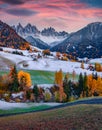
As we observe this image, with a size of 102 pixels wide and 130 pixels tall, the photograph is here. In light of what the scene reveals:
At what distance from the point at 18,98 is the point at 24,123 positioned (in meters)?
118

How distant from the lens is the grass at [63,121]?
48.6m

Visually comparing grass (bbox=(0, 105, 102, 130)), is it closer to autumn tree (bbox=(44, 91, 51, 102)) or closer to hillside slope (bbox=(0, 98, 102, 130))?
hillside slope (bbox=(0, 98, 102, 130))

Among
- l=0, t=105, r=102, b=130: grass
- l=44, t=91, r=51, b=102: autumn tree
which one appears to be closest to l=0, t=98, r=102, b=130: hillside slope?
l=0, t=105, r=102, b=130: grass

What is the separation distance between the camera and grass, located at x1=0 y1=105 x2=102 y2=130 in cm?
4859

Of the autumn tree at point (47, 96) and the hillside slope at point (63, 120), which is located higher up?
the hillside slope at point (63, 120)

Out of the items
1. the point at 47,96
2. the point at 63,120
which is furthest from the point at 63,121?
the point at 47,96

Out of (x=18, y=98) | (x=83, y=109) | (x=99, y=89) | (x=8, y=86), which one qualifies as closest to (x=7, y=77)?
(x=8, y=86)

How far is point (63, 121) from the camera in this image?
2003 inches

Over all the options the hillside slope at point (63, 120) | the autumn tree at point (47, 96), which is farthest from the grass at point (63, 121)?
the autumn tree at point (47, 96)

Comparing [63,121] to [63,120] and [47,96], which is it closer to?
[63,120]

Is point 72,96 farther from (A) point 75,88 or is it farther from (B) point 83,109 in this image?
(B) point 83,109

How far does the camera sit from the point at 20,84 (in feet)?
616

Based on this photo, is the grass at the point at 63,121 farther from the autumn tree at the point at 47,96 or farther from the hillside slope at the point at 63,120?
the autumn tree at the point at 47,96

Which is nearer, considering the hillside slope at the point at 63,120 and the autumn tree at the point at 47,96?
the hillside slope at the point at 63,120
